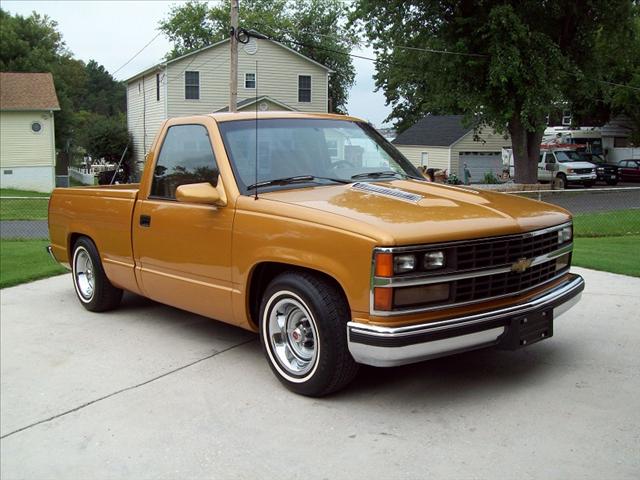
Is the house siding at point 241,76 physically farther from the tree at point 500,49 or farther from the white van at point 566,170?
the white van at point 566,170

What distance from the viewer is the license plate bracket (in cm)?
429

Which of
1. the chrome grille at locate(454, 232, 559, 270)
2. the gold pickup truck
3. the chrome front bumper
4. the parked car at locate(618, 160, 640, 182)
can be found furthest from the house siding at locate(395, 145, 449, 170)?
the chrome front bumper

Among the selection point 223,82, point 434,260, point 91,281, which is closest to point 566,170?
point 223,82

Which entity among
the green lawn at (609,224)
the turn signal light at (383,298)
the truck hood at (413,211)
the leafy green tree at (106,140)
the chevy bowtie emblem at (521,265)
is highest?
the leafy green tree at (106,140)

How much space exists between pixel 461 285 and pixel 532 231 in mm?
731

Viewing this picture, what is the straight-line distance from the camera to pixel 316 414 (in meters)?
4.30

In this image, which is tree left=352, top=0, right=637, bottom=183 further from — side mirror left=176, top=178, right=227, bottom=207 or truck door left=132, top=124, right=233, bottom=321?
side mirror left=176, top=178, right=227, bottom=207

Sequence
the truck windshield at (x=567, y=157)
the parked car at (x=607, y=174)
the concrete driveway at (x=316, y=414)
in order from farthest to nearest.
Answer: the parked car at (x=607, y=174) → the truck windshield at (x=567, y=157) → the concrete driveway at (x=316, y=414)

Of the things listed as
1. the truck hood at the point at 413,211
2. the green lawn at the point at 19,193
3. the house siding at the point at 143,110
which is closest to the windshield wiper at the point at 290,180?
the truck hood at the point at 413,211

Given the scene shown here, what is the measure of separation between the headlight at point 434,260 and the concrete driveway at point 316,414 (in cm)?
92

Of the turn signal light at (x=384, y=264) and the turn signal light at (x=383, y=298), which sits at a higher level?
the turn signal light at (x=384, y=264)

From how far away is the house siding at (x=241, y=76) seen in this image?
35.2 meters

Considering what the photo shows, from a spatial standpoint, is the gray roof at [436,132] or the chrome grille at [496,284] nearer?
the chrome grille at [496,284]

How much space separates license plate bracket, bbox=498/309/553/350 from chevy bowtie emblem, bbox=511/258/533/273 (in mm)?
291
